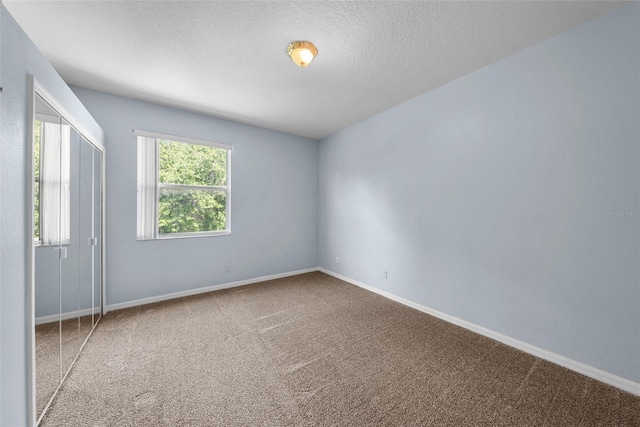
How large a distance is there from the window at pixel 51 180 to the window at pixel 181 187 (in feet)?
4.60

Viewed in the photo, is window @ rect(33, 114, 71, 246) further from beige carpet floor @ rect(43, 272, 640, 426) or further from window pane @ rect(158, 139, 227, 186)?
window pane @ rect(158, 139, 227, 186)

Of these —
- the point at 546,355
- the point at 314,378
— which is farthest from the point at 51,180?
the point at 546,355

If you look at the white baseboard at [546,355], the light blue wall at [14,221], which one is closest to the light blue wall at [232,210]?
the light blue wall at [14,221]

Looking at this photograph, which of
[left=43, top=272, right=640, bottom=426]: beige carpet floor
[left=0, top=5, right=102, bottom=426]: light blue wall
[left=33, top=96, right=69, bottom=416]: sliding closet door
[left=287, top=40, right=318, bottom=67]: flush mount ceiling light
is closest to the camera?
[left=0, top=5, right=102, bottom=426]: light blue wall

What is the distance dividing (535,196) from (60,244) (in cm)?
377

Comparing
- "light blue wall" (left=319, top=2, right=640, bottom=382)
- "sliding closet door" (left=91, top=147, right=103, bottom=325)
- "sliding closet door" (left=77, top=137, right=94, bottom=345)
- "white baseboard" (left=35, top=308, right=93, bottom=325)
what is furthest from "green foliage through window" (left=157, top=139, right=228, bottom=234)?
"light blue wall" (left=319, top=2, right=640, bottom=382)

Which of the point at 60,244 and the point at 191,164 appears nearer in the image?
the point at 60,244

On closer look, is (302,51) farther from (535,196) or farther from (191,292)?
(191,292)

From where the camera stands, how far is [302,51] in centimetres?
203

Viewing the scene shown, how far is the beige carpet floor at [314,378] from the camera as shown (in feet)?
4.88

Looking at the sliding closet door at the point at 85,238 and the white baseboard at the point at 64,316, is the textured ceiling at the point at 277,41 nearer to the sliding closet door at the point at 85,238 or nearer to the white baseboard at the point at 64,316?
the sliding closet door at the point at 85,238

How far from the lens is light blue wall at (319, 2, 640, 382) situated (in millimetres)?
1718

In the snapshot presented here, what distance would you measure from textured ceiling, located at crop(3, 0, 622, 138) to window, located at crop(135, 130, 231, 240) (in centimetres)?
72

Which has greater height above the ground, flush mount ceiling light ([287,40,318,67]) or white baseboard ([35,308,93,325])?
flush mount ceiling light ([287,40,318,67])
